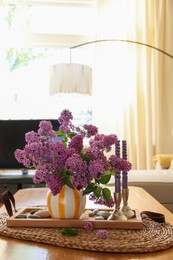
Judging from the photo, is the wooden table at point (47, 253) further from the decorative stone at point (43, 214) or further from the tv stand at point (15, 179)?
the tv stand at point (15, 179)

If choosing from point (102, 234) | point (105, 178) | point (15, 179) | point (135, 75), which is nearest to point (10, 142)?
point (15, 179)

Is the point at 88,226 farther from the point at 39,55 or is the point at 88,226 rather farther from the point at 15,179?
the point at 39,55

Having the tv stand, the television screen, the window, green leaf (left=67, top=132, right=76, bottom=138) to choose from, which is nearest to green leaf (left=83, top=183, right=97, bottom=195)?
green leaf (left=67, top=132, right=76, bottom=138)

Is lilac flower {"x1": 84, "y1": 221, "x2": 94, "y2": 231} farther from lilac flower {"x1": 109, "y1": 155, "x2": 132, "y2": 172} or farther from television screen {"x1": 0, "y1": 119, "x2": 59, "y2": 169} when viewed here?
television screen {"x1": 0, "y1": 119, "x2": 59, "y2": 169}

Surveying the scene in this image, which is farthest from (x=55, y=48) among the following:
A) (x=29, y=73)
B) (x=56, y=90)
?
(x=56, y=90)

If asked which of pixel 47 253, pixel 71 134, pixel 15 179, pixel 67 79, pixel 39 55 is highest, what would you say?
pixel 39 55

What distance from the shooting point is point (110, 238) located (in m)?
1.27

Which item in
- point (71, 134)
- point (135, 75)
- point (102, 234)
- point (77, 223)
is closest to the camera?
point (102, 234)

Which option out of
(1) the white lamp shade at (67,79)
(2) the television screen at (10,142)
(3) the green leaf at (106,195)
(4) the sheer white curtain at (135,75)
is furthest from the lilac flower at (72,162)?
(4) the sheer white curtain at (135,75)

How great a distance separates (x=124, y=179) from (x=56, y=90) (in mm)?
1717

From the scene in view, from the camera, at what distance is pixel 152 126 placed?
15.9 ft

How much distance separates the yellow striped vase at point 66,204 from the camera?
1415mm

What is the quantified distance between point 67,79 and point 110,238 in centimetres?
204

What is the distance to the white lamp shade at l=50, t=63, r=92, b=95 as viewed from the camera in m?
3.14
